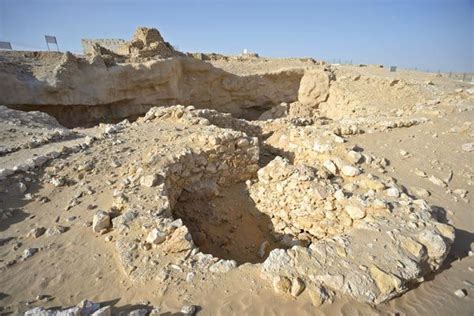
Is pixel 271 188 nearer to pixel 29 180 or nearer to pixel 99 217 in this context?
pixel 99 217

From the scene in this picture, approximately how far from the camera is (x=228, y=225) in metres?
4.70

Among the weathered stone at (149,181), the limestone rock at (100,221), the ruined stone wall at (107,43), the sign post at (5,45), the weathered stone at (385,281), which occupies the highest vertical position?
the ruined stone wall at (107,43)

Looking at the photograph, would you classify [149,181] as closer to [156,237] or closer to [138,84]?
[156,237]

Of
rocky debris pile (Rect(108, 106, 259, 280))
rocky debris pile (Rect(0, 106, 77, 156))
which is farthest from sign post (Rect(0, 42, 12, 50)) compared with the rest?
rocky debris pile (Rect(108, 106, 259, 280))

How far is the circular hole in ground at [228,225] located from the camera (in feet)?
14.2

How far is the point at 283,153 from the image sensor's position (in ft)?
20.1

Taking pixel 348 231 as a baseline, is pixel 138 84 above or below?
above

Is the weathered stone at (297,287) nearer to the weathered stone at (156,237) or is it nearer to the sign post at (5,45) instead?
the weathered stone at (156,237)

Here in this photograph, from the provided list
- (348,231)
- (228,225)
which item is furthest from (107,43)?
(348,231)

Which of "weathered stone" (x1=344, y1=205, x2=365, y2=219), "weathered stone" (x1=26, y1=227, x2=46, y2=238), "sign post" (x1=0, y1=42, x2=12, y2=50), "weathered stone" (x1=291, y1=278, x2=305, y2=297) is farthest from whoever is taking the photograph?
"sign post" (x1=0, y1=42, x2=12, y2=50)

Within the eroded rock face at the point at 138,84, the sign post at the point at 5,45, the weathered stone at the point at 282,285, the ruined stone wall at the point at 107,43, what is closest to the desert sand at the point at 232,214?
the weathered stone at the point at 282,285

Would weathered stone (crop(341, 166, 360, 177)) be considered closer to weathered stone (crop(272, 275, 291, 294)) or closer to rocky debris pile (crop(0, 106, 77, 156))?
weathered stone (crop(272, 275, 291, 294))

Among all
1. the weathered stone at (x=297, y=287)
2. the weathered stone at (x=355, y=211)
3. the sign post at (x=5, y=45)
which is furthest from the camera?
the sign post at (x=5, y=45)

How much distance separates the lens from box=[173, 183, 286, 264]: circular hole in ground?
4316 millimetres
